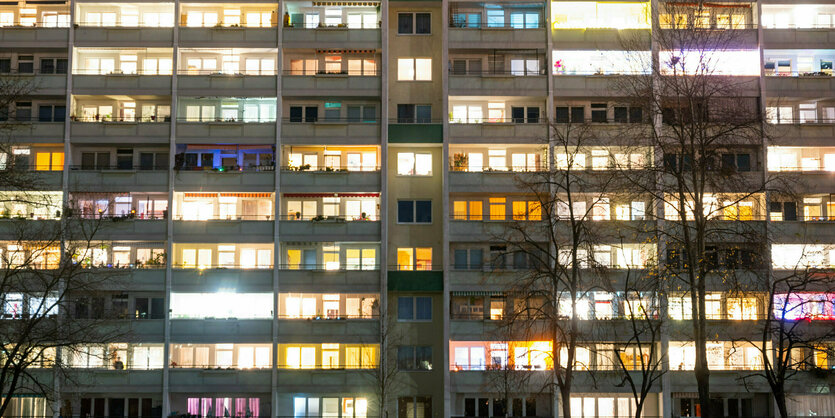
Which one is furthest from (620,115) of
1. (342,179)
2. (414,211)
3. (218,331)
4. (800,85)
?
(218,331)

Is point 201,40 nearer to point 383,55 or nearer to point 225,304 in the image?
point 383,55

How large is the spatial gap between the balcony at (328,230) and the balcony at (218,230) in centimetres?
134

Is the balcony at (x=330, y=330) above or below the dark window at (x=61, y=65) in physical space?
below

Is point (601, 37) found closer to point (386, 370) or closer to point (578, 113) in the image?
point (578, 113)

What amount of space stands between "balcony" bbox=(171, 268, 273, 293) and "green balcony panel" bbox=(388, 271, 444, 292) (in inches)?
334

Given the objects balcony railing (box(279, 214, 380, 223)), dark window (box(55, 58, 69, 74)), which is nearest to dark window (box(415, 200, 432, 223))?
balcony railing (box(279, 214, 380, 223))

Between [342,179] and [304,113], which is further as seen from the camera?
[304,113]

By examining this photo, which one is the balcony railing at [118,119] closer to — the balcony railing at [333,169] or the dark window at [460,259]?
the balcony railing at [333,169]

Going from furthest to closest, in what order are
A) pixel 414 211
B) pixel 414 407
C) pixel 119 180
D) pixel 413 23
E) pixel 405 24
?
pixel 405 24, pixel 413 23, pixel 414 211, pixel 119 180, pixel 414 407

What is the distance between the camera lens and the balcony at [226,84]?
213ft

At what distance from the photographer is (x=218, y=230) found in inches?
2512

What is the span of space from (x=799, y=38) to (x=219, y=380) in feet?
154

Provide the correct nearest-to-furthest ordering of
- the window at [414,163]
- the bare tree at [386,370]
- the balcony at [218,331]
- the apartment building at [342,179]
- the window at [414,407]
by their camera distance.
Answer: the bare tree at [386,370]
the balcony at [218,331]
the apartment building at [342,179]
the window at [414,407]
the window at [414,163]

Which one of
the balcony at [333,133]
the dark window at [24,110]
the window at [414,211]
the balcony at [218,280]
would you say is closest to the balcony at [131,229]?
the balcony at [218,280]
